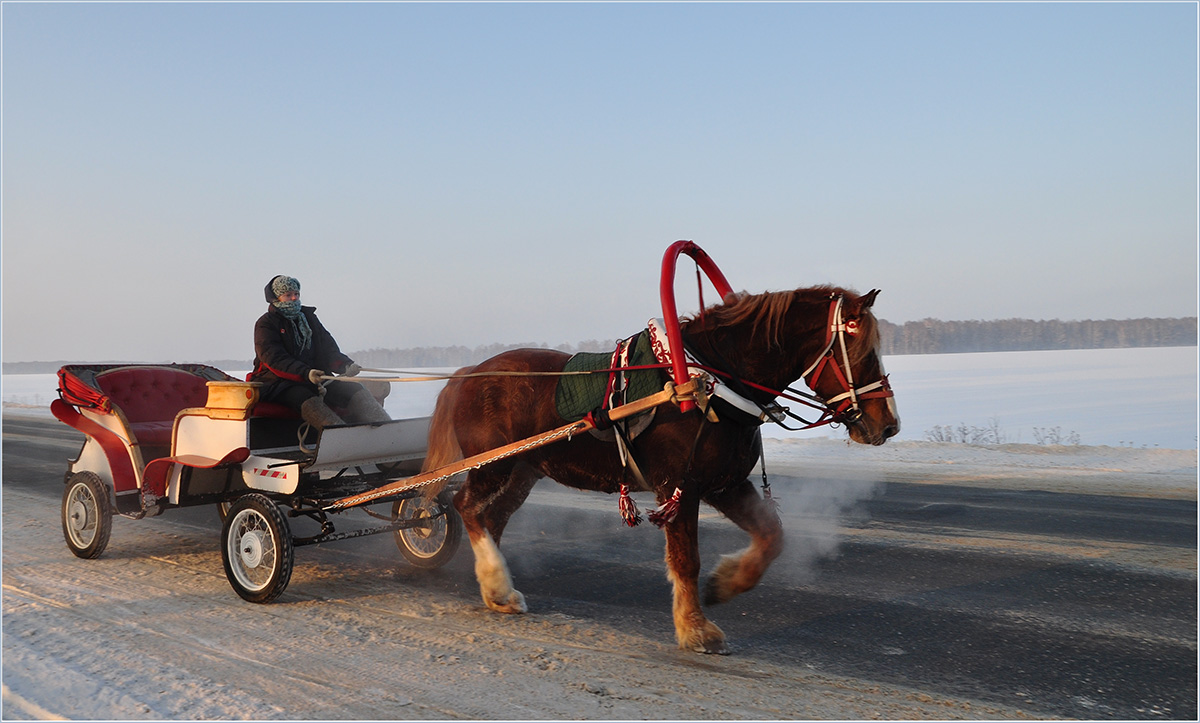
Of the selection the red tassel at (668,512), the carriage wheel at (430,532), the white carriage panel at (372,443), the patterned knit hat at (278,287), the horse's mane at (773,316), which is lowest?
the carriage wheel at (430,532)

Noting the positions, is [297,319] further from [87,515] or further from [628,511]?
[628,511]

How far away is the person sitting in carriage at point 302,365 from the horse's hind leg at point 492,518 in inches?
51.9

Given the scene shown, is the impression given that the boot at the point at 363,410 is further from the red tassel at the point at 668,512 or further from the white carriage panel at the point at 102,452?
the red tassel at the point at 668,512

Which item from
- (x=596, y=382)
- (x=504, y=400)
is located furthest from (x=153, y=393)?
(x=596, y=382)

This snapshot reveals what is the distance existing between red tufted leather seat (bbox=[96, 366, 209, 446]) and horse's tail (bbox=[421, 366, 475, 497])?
2.82m

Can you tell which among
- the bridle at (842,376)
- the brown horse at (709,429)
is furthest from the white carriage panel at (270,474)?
the bridle at (842,376)

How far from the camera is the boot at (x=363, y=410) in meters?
6.75

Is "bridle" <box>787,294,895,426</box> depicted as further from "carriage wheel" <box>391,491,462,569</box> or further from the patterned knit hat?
the patterned knit hat

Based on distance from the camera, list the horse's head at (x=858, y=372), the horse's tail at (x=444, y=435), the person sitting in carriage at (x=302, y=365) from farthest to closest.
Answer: the person sitting in carriage at (x=302, y=365) < the horse's tail at (x=444, y=435) < the horse's head at (x=858, y=372)

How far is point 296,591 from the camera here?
600 centimetres

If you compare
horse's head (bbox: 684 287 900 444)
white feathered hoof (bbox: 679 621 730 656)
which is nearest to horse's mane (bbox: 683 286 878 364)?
horse's head (bbox: 684 287 900 444)

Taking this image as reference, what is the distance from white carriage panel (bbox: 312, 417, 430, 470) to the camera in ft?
19.5

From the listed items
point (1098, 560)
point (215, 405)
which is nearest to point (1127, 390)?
point (1098, 560)

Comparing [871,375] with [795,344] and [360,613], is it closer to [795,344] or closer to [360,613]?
[795,344]
